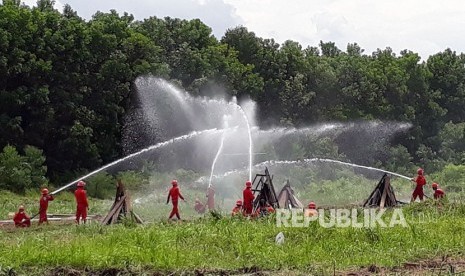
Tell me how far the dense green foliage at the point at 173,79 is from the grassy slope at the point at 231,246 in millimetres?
19224

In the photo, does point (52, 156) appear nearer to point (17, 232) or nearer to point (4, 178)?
point (4, 178)

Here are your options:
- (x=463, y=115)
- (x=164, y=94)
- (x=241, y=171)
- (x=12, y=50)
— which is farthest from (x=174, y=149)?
(x=463, y=115)

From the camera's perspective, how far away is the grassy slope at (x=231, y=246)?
43.4 ft

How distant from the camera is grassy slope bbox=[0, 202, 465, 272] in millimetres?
13234

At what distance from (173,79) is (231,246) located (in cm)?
3137

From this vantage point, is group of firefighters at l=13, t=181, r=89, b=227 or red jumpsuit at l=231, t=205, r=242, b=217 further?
group of firefighters at l=13, t=181, r=89, b=227

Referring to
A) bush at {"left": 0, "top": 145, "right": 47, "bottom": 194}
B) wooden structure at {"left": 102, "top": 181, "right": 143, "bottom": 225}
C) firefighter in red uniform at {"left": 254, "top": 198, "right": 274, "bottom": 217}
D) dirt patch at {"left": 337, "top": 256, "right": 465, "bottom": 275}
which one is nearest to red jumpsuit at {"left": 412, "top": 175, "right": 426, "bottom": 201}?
firefighter in red uniform at {"left": 254, "top": 198, "right": 274, "bottom": 217}

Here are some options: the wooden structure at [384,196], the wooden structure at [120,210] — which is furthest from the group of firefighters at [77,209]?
the wooden structure at [384,196]

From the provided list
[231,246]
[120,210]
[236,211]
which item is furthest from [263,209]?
[231,246]

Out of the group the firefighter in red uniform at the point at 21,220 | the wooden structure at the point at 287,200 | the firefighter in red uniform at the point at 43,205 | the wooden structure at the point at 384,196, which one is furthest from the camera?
the wooden structure at the point at 287,200

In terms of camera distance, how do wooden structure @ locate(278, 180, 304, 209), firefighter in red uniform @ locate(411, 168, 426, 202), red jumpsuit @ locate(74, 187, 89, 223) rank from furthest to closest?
firefighter in red uniform @ locate(411, 168, 426, 202), wooden structure @ locate(278, 180, 304, 209), red jumpsuit @ locate(74, 187, 89, 223)

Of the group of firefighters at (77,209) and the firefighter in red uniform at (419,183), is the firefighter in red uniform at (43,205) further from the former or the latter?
the firefighter in red uniform at (419,183)

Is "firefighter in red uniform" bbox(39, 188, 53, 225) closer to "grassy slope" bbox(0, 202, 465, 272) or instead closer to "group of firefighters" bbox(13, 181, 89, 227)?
"group of firefighters" bbox(13, 181, 89, 227)

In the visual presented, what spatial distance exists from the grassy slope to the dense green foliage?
19.2 metres
